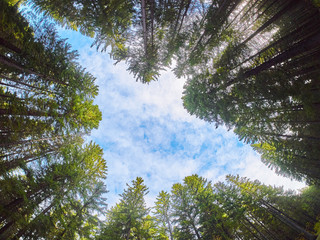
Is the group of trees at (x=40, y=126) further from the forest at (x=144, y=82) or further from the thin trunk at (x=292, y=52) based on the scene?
the thin trunk at (x=292, y=52)

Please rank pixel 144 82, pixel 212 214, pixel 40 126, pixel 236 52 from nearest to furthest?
pixel 40 126, pixel 236 52, pixel 212 214, pixel 144 82

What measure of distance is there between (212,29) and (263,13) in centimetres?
273

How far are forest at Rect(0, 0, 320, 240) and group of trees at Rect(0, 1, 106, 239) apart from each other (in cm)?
5

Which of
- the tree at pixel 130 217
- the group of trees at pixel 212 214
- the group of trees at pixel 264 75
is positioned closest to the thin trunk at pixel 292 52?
the group of trees at pixel 264 75

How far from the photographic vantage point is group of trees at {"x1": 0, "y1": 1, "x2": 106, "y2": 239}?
5.87 m

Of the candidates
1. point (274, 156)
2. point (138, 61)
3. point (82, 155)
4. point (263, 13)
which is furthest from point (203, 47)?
point (274, 156)

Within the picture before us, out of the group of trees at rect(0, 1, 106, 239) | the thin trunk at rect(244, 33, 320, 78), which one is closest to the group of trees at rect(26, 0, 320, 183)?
the thin trunk at rect(244, 33, 320, 78)

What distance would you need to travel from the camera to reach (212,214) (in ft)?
32.5

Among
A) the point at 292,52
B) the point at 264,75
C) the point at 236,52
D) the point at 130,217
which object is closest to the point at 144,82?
the point at 236,52

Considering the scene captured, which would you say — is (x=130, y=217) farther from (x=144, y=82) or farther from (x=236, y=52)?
(x=236, y=52)

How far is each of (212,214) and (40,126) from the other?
42.5ft

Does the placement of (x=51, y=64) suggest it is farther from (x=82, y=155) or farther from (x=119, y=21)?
(x=82, y=155)

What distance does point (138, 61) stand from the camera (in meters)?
9.48

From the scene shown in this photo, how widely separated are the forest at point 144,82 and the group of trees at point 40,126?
5 cm
